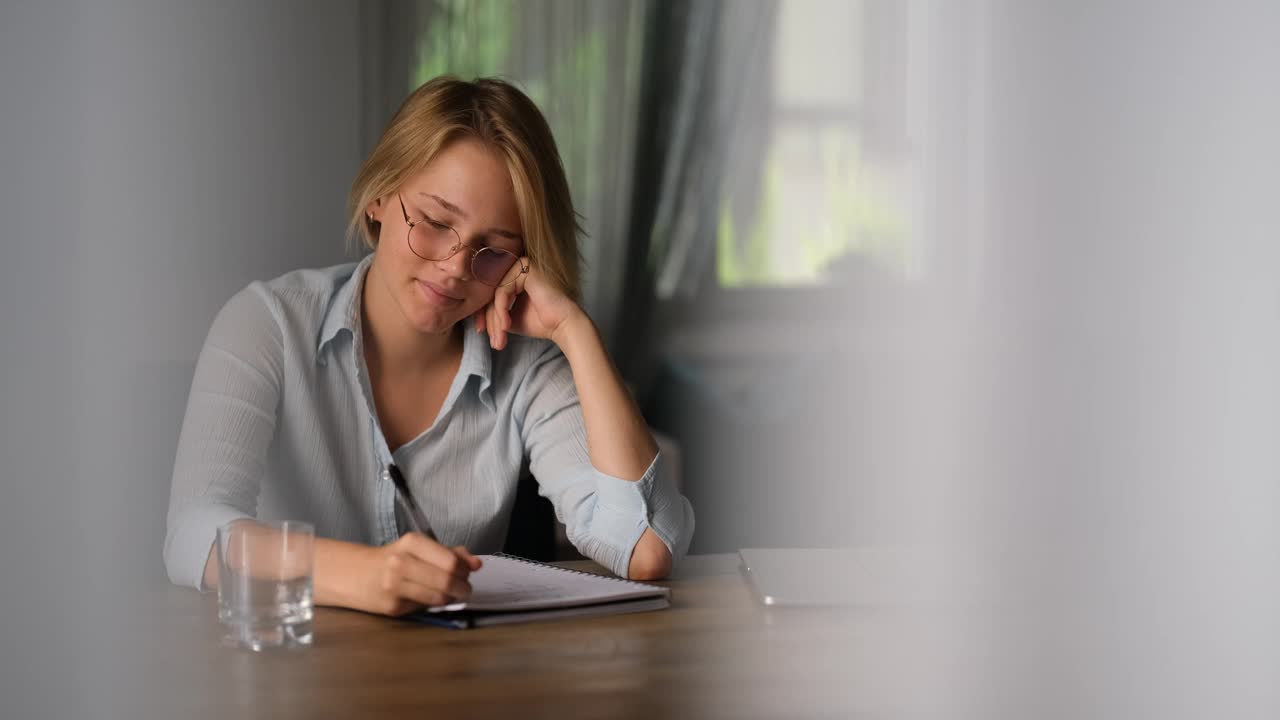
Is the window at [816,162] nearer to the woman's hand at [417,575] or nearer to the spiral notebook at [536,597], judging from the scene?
the spiral notebook at [536,597]

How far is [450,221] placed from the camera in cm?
122

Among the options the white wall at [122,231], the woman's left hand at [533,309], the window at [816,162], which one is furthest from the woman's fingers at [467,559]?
the window at [816,162]

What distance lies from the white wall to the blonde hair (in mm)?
368

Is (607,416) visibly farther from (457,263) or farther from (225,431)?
(225,431)

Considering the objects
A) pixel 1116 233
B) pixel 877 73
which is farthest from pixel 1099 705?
pixel 877 73

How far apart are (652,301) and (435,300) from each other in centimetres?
215

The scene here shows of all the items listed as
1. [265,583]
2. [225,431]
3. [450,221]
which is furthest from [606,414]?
[265,583]

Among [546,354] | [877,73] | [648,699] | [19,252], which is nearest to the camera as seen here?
[648,699]

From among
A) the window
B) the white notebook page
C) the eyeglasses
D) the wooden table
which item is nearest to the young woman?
the eyeglasses

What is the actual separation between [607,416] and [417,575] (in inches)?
16.9

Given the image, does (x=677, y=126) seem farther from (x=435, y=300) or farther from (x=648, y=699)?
(x=648, y=699)

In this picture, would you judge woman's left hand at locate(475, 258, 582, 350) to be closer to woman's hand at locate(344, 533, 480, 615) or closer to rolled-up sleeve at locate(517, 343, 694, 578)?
rolled-up sleeve at locate(517, 343, 694, 578)

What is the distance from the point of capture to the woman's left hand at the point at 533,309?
1309 mm

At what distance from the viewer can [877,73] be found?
265cm
